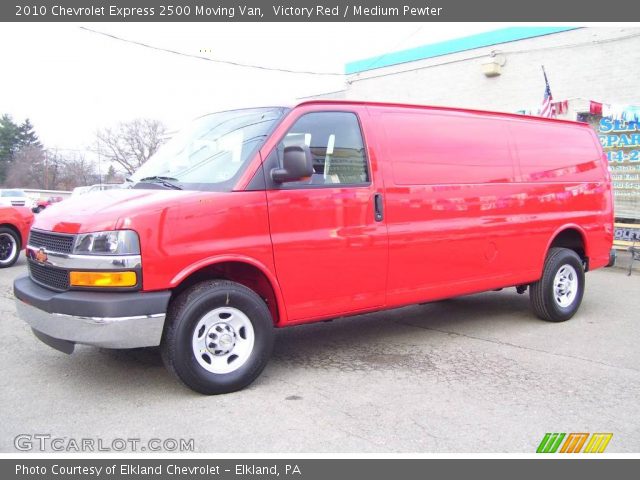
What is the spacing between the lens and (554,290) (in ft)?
20.7

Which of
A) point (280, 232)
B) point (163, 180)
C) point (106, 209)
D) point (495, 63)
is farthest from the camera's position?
point (495, 63)

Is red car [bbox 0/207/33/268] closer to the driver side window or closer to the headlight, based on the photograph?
the headlight

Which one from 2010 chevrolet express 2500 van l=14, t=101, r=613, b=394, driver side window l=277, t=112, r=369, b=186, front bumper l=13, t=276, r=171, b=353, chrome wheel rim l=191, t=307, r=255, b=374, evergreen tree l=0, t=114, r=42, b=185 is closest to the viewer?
front bumper l=13, t=276, r=171, b=353

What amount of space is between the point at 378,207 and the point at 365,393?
1524 mm

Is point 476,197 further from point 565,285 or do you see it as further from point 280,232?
point 280,232

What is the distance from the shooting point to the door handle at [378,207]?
15.6 feet

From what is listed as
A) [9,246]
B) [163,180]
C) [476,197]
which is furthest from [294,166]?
[9,246]

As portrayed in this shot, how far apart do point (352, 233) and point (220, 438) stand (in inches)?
75.8

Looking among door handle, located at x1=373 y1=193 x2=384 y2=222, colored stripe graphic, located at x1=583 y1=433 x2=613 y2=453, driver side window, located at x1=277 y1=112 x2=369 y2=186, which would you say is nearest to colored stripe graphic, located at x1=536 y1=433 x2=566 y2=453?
Answer: colored stripe graphic, located at x1=583 y1=433 x2=613 y2=453

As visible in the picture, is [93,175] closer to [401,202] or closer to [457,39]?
[457,39]

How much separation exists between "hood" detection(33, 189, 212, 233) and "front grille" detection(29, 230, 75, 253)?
0.04 meters

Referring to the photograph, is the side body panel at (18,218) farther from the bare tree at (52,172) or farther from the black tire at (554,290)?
the bare tree at (52,172)

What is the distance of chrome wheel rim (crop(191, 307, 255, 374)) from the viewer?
4.03 metres
